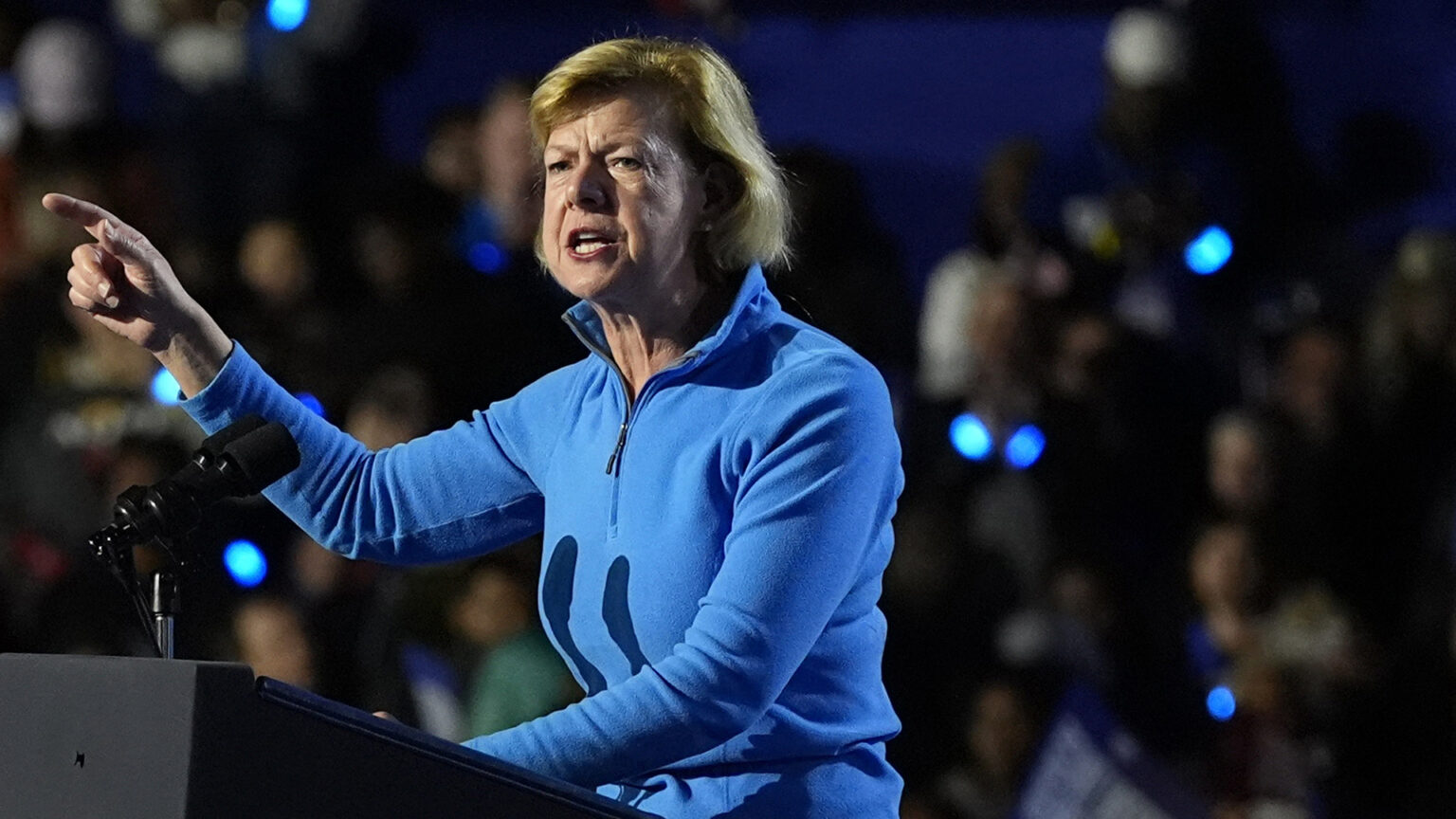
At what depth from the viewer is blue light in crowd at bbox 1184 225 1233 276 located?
15.2ft

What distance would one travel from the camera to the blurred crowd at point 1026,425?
4367mm

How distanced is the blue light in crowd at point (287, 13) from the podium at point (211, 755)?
3.98 meters

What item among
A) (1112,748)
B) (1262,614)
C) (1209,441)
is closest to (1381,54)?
(1209,441)

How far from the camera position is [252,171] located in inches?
212

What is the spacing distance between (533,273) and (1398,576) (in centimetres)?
190

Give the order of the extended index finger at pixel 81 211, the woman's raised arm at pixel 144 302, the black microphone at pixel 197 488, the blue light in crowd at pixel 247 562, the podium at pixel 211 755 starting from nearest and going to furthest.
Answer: the podium at pixel 211 755
the black microphone at pixel 197 488
the extended index finger at pixel 81 211
the woman's raised arm at pixel 144 302
the blue light in crowd at pixel 247 562

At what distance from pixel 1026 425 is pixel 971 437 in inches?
4.7

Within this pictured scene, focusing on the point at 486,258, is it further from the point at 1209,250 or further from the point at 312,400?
the point at 1209,250

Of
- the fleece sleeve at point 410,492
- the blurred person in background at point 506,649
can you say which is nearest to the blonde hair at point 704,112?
the fleece sleeve at point 410,492

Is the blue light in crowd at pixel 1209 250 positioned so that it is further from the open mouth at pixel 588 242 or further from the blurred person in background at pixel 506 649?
the open mouth at pixel 588 242

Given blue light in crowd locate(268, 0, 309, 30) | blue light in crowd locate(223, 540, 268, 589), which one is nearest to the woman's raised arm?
blue light in crowd locate(223, 540, 268, 589)

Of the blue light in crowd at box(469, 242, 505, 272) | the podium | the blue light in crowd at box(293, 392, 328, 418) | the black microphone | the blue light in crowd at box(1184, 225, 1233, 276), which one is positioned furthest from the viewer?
the blue light in crowd at box(469, 242, 505, 272)

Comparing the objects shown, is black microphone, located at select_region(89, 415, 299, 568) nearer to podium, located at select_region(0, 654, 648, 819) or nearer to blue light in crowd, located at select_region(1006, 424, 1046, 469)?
podium, located at select_region(0, 654, 648, 819)

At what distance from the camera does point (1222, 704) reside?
169 inches
